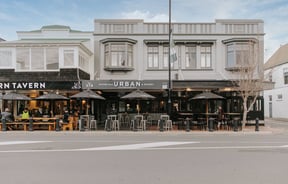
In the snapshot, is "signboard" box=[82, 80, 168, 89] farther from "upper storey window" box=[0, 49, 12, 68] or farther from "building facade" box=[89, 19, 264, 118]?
"upper storey window" box=[0, 49, 12, 68]

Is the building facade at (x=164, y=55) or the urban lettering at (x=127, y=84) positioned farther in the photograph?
the building facade at (x=164, y=55)

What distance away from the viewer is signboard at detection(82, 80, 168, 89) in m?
21.1

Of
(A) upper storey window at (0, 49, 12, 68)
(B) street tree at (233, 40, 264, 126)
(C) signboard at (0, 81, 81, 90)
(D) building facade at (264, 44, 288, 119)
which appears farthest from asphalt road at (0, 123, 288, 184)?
(D) building facade at (264, 44, 288, 119)

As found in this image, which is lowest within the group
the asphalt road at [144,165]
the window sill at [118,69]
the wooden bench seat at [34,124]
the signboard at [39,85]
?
the asphalt road at [144,165]

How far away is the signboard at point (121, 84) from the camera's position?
69.3ft

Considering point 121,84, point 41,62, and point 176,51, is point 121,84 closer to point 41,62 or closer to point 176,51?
point 41,62

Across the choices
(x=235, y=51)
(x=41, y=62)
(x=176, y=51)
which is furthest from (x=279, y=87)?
(x=41, y=62)

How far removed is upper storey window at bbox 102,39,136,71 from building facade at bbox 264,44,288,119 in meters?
16.6

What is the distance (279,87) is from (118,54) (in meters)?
21.5

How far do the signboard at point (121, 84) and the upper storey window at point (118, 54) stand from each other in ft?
14.1

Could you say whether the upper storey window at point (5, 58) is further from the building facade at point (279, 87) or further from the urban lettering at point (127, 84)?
the building facade at point (279, 87)

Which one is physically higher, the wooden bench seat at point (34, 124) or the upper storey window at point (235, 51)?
the upper storey window at point (235, 51)

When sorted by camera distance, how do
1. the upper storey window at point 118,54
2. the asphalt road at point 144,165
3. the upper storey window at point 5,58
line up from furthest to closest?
the upper storey window at point 118,54 → the upper storey window at point 5,58 → the asphalt road at point 144,165

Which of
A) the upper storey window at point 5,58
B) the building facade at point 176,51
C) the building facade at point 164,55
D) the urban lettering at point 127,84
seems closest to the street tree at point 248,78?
the building facade at point 164,55
